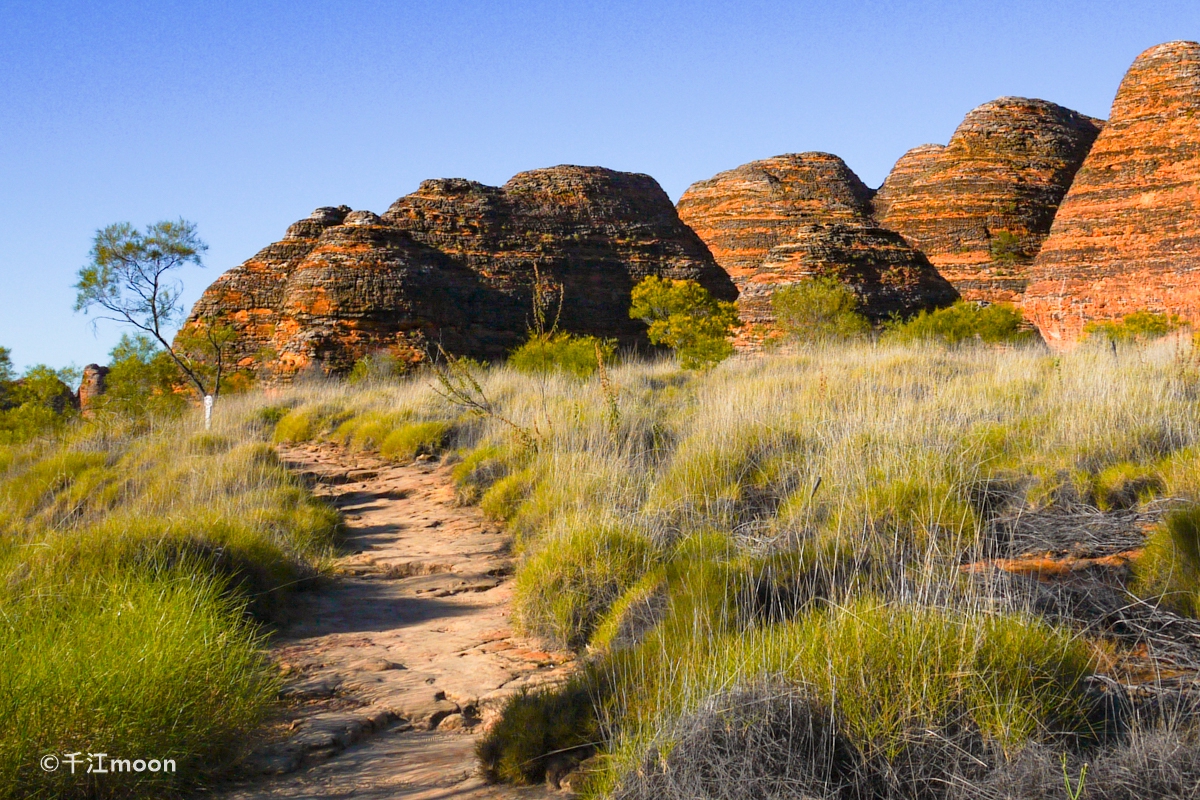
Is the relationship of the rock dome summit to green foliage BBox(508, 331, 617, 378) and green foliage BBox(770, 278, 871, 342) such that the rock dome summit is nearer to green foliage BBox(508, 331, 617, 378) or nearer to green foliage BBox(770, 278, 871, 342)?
green foliage BBox(770, 278, 871, 342)

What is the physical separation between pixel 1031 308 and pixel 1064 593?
31.6 metres

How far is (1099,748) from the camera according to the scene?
2666mm

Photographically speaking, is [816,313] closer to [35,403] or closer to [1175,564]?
[35,403]

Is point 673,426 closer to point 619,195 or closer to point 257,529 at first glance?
point 257,529

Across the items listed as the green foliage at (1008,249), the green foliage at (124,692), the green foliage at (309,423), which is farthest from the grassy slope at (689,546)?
the green foliage at (1008,249)

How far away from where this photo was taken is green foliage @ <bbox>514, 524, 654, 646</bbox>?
4.98 metres

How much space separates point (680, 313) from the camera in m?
26.8

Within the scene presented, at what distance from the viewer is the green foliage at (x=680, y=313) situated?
78.0 ft

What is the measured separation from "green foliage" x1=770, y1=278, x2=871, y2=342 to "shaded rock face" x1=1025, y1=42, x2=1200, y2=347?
9.06 meters

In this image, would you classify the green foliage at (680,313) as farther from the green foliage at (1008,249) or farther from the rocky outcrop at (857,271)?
the green foliage at (1008,249)

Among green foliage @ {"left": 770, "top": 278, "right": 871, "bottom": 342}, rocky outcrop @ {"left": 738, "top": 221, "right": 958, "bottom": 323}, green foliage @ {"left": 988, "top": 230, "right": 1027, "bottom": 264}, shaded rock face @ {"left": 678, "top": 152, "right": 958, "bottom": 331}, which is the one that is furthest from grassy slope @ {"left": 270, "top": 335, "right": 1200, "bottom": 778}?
green foliage @ {"left": 988, "top": 230, "right": 1027, "bottom": 264}

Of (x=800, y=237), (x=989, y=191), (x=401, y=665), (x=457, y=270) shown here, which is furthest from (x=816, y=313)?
(x=401, y=665)

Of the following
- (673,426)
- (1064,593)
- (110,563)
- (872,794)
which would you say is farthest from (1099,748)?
(673,426)

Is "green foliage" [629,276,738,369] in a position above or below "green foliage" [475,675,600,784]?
above
